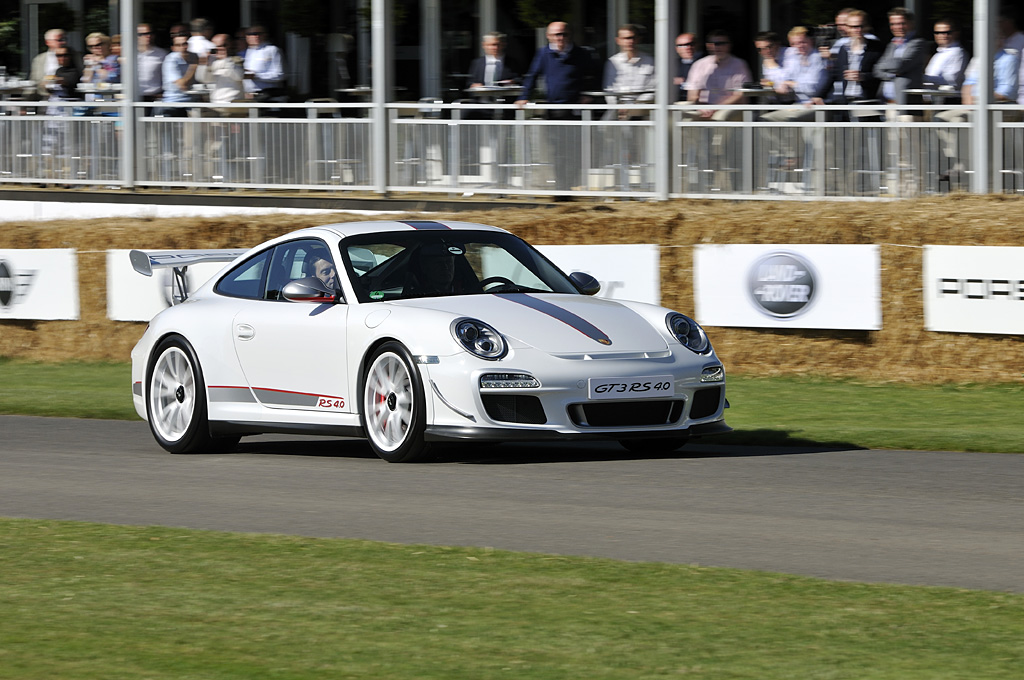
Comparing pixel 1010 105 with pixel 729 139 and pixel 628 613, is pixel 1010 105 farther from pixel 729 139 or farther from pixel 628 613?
pixel 628 613

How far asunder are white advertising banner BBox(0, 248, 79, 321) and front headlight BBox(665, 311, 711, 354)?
950 centimetres

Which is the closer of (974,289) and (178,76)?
(974,289)

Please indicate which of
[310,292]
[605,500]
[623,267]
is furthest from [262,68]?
[605,500]

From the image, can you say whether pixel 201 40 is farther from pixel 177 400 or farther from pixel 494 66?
pixel 177 400

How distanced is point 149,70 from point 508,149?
626 cm

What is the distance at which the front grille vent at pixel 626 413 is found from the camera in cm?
976

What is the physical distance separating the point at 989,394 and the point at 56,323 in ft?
31.3

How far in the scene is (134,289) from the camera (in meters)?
17.8

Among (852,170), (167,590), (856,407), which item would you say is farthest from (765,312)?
(167,590)

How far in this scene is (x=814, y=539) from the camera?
741 centimetres

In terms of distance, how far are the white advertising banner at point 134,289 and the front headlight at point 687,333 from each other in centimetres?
787

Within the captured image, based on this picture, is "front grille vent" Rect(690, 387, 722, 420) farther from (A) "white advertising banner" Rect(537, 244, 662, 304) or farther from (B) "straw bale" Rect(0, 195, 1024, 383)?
(A) "white advertising banner" Rect(537, 244, 662, 304)

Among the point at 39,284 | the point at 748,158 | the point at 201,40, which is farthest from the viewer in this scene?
the point at 201,40

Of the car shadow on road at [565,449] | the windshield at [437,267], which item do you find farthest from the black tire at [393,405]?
the windshield at [437,267]
